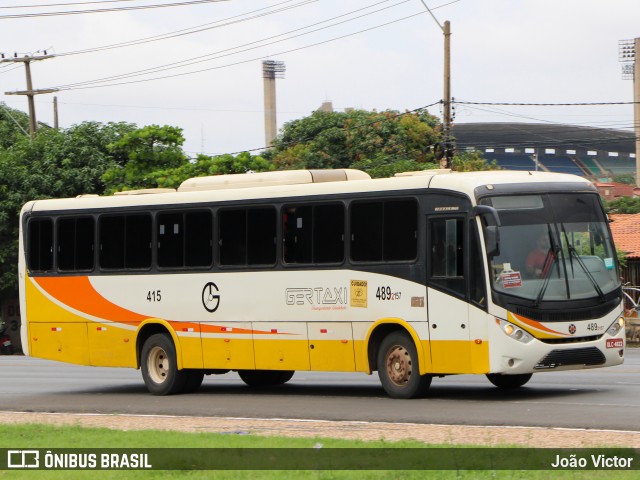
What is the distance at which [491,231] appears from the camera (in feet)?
57.6

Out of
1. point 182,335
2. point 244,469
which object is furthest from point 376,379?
point 244,469

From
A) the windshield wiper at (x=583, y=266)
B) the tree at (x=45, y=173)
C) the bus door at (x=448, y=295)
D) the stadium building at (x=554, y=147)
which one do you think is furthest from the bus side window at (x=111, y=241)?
the stadium building at (x=554, y=147)

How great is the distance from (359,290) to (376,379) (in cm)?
555

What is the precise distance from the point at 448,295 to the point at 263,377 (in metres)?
5.93

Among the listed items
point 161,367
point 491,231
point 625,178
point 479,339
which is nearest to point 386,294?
point 479,339

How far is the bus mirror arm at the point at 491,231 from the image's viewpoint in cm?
1752

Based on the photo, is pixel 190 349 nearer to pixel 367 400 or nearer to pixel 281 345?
pixel 281 345

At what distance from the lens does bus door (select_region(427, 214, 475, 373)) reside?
18016mm

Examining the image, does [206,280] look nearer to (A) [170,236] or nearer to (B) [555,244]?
(A) [170,236]

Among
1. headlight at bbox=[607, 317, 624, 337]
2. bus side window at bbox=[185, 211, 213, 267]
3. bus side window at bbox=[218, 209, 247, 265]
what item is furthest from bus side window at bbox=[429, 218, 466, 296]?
bus side window at bbox=[185, 211, 213, 267]

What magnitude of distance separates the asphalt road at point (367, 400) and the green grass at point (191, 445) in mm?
2698

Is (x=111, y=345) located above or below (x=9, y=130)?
below

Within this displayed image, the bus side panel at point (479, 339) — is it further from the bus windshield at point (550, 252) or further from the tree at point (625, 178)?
Result: the tree at point (625, 178)

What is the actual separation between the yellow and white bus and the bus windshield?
1.0 inches
